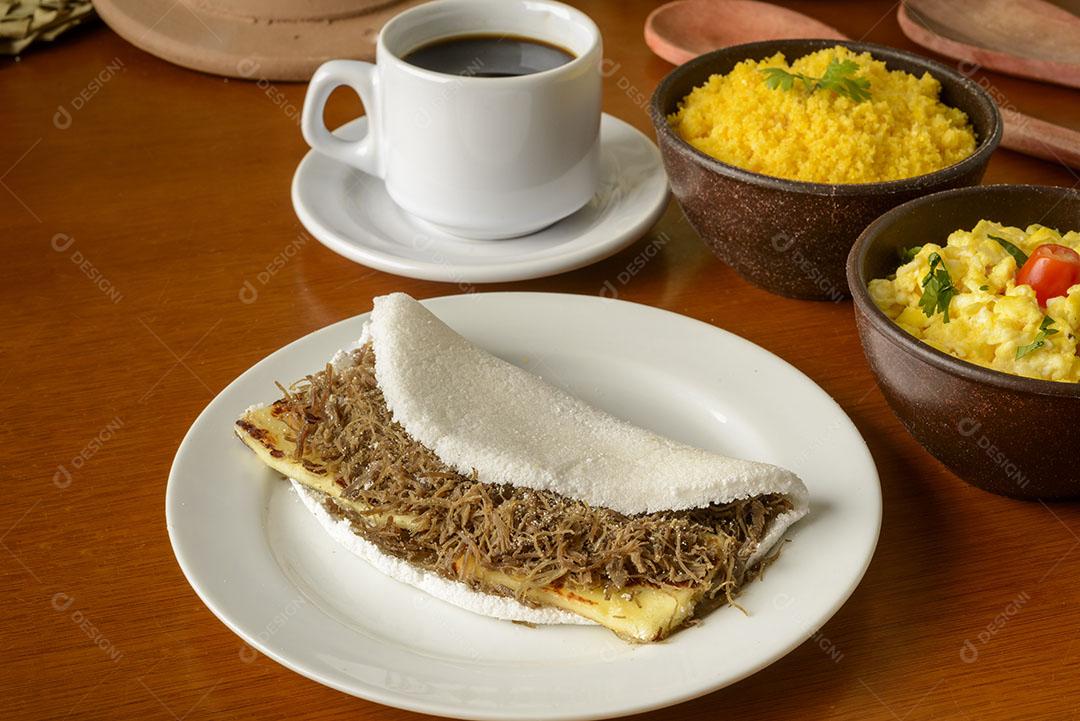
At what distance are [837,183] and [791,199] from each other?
7cm

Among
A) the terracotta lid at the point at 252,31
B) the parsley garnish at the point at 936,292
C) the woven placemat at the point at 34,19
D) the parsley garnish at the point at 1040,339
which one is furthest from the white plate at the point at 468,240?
the woven placemat at the point at 34,19

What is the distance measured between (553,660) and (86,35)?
1.67 meters

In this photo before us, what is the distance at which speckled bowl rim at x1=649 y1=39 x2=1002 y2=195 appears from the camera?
1.27 metres

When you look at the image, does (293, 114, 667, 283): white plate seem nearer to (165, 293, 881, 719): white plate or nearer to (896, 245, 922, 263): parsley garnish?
(165, 293, 881, 719): white plate

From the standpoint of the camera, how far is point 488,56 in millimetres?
1547

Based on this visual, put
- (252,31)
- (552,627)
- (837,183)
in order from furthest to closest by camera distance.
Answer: (252,31), (837,183), (552,627)

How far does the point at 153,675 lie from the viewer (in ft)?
3.16

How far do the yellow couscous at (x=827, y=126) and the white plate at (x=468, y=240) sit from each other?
0.45ft

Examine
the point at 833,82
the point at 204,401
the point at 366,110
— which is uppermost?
the point at 833,82

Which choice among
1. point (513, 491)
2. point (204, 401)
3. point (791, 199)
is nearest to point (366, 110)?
point (204, 401)

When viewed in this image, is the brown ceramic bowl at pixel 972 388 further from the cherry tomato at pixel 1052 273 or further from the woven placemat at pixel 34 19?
the woven placemat at pixel 34 19

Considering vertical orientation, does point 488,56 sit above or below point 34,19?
above

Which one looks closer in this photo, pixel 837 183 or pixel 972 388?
pixel 972 388

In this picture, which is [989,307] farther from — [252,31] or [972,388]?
[252,31]
